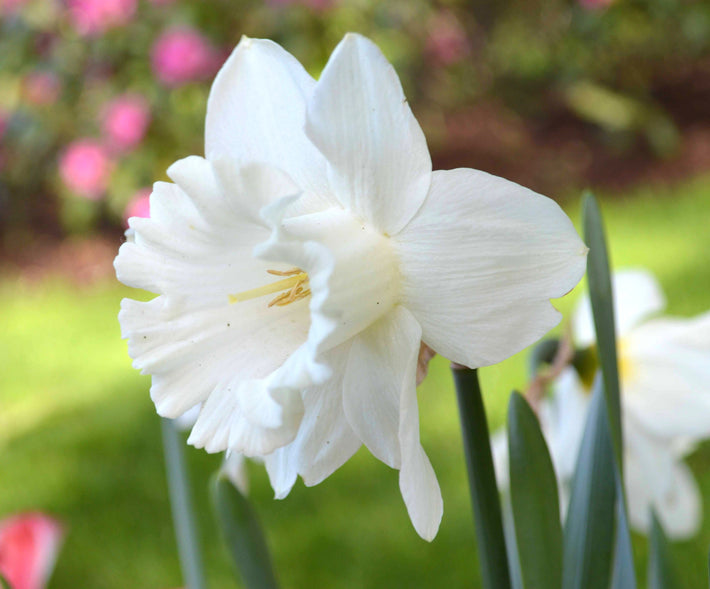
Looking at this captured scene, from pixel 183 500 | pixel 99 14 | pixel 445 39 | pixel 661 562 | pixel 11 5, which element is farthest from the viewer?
pixel 445 39

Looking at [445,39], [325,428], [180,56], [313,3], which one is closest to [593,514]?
[325,428]

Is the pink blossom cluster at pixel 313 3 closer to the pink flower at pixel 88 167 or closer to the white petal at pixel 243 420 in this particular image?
the pink flower at pixel 88 167

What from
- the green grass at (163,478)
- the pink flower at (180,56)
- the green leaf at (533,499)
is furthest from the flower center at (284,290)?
the pink flower at (180,56)

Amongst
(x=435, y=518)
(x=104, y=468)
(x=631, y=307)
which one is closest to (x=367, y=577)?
(x=104, y=468)

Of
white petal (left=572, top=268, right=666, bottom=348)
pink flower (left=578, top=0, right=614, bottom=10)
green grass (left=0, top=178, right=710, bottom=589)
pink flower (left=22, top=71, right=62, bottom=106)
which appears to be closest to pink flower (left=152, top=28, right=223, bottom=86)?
pink flower (left=22, top=71, right=62, bottom=106)

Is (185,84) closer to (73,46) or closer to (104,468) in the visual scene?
(73,46)

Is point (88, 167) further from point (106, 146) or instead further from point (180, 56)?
point (180, 56)
